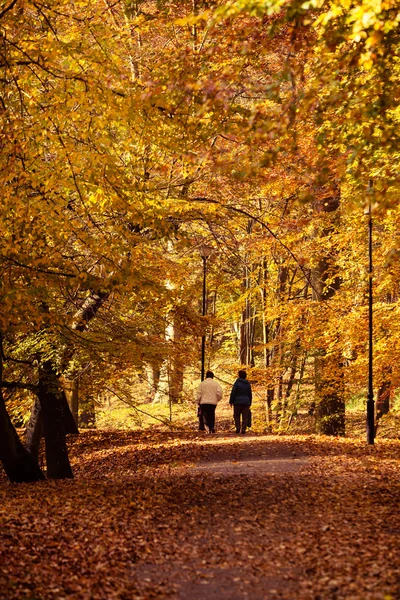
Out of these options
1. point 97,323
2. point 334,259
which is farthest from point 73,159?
point 334,259

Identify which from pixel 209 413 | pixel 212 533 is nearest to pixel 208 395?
pixel 209 413

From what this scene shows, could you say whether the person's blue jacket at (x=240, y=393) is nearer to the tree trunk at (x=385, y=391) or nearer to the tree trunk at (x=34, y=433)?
the tree trunk at (x=385, y=391)

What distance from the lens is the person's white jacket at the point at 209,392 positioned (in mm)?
18844

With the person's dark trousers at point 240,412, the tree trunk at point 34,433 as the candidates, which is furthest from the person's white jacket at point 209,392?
the tree trunk at point 34,433

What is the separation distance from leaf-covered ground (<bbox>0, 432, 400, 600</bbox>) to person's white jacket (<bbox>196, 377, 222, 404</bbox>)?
19.4ft

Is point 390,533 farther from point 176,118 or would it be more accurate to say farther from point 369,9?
point 176,118

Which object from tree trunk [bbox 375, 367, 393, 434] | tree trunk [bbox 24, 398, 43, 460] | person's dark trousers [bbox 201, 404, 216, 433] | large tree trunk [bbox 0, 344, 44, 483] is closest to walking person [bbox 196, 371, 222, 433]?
person's dark trousers [bbox 201, 404, 216, 433]

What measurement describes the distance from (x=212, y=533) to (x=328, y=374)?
39.0 feet

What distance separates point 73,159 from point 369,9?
4.59 meters

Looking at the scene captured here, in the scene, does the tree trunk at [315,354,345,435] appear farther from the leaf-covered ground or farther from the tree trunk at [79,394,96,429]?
the tree trunk at [79,394,96,429]

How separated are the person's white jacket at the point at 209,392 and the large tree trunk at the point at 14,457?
295 inches

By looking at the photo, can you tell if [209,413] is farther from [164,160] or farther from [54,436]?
[164,160]

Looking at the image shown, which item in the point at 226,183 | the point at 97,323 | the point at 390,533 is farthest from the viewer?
the point at 97,323

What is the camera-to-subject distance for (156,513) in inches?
329
